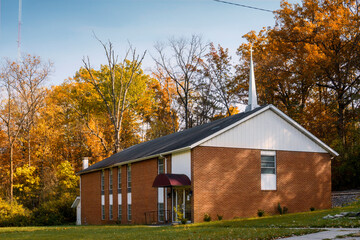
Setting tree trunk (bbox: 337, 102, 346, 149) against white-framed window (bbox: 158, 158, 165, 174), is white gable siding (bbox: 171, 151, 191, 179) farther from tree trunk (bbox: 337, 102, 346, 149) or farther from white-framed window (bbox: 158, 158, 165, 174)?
tree trunk (bbox: 337, 102, 346, 149)

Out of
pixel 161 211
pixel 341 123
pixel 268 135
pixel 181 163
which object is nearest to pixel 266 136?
pixel 268 135

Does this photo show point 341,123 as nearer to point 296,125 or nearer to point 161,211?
point 296,125

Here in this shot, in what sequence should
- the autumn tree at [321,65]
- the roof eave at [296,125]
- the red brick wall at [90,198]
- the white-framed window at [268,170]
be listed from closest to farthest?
1. the white-framed window at [268,170]
2. the roof eave at [296,125]
3. the autumn tree at [321,65]
4. the red brick wall at [90,198]

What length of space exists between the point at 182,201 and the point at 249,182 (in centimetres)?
396

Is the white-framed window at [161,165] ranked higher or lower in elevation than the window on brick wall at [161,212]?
higher

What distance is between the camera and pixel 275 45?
41188 millimetres

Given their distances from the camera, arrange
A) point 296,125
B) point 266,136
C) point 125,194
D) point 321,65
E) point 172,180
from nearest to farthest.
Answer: point 172,180, point 266,136, point 296,125, point 125,194, point 321,65

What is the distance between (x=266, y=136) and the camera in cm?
2683

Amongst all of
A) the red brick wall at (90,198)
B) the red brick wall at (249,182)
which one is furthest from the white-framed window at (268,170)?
the red brick wall at (90,198)

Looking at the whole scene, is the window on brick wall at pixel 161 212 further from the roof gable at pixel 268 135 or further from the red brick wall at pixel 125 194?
the roof gable at pixel 268 135

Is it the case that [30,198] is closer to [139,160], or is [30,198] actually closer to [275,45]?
[139,160]

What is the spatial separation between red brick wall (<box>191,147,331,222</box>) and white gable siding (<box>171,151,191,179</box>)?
23.9 inches

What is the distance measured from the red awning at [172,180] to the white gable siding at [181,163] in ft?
1.24

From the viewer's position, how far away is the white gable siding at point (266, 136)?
25.8 m
